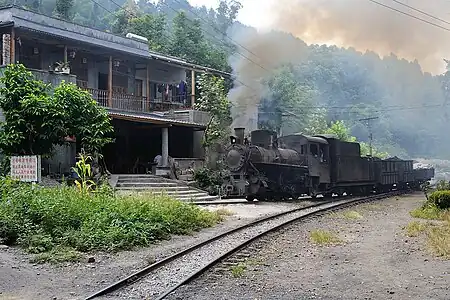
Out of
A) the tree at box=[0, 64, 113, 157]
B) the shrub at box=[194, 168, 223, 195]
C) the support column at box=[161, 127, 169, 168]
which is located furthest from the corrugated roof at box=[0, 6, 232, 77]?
the shrub at box=[194, 168, 223, 195]

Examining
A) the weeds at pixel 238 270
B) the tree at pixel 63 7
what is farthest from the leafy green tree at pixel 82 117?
the tree at pixel 63 7

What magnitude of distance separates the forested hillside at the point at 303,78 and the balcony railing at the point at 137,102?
5096mm

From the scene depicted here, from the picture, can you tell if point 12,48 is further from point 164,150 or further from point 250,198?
point 250,198

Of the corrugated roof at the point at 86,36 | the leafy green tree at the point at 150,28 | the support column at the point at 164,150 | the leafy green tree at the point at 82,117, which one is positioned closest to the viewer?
the leafy green tree at the point at 82,117

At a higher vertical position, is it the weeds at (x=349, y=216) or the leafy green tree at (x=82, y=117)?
the leafy green tree at (x=82, y=117)

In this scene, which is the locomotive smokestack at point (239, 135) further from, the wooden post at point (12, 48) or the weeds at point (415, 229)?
the weeds at point (415, 229)

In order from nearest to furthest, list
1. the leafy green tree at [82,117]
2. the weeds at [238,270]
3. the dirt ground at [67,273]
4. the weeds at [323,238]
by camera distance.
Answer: the dirt ground at [67,273], the weeds at [238,270], the weeds at [323,238], the leafy green tree at [82,117]

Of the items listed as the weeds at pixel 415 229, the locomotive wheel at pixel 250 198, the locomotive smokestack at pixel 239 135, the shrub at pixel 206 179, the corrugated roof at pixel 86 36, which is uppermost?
the corrugated roof at pixel 86 36

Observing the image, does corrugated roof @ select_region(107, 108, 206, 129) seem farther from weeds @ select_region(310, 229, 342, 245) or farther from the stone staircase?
weeds @ select_region(310, 229, 342, 245)

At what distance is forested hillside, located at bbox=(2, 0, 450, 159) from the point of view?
35.8m

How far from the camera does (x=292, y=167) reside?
70.2 feet

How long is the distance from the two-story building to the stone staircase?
207 centimetres

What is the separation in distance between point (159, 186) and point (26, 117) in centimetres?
669

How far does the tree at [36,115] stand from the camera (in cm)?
1523
